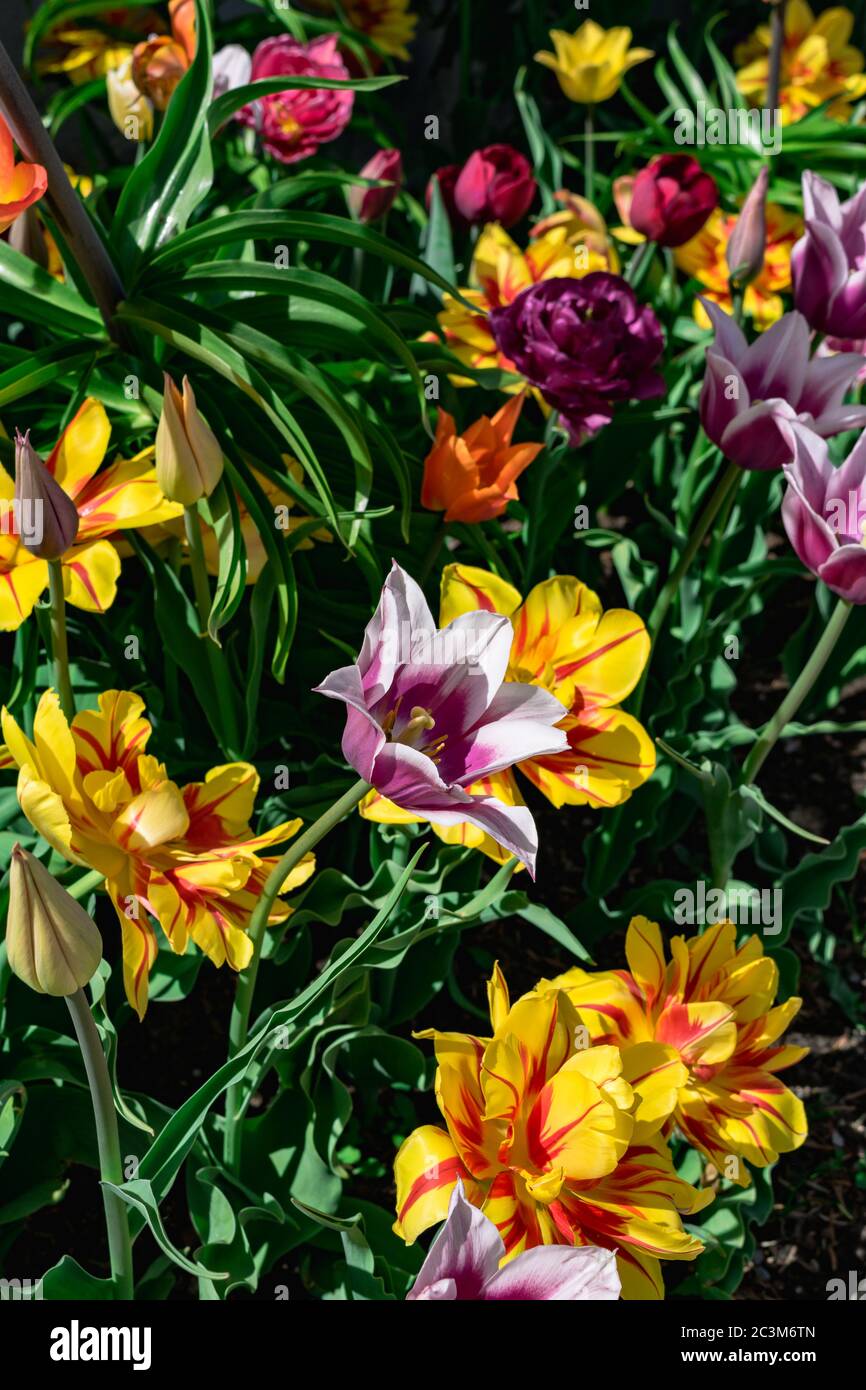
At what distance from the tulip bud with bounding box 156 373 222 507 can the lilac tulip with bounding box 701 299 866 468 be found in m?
0.46

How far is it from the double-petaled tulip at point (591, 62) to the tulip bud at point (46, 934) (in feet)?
5.03

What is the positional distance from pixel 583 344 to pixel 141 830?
2.15 feet

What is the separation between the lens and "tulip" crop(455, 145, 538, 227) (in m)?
1.53

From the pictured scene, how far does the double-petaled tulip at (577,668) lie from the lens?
982 mm

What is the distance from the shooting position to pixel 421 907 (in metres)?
1.09

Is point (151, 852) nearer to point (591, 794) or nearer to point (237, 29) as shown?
point (591, 794)

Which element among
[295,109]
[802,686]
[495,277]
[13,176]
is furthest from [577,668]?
[295,109]

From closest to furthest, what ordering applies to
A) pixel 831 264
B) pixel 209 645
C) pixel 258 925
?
pixel 258 925, pixel 209 645, pixel 831 264

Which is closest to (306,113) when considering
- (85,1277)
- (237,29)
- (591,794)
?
(237,29)

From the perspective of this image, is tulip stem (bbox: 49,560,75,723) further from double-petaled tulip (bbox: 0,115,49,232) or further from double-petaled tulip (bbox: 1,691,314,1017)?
double-petaled tulip (bbox: 0,115,49,232)

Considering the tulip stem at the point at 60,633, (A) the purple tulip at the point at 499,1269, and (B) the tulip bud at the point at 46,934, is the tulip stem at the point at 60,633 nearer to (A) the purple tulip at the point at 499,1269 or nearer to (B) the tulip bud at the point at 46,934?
(B) the tulip bud at the point at 46,934

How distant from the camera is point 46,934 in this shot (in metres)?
0.66

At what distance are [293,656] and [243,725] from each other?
0.41ft

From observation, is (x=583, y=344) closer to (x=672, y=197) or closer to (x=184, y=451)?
(x=672, y=197)
